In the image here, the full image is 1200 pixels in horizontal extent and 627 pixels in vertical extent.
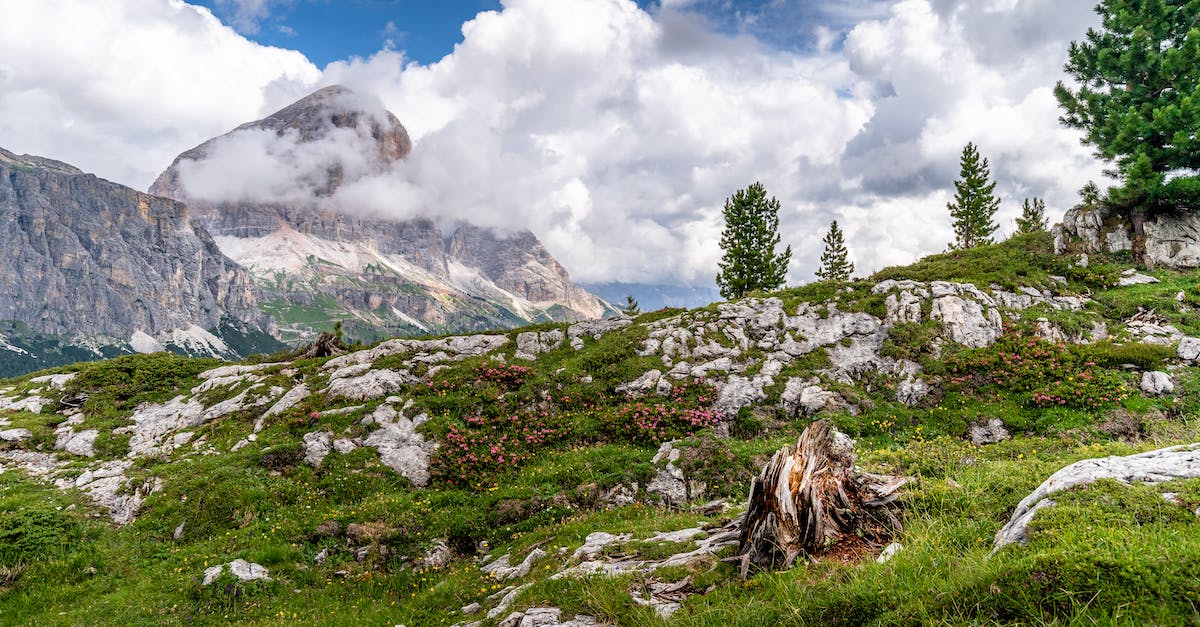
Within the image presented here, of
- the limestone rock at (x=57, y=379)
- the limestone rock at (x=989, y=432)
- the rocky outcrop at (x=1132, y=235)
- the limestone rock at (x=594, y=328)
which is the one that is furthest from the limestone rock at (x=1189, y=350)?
the limestone rock at (x=57, y=379)

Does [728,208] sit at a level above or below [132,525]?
above

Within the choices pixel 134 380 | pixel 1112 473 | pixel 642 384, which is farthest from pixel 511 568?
pixel 134 380

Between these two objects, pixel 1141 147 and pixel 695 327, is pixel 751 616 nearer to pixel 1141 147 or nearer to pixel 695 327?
pixel 695 327

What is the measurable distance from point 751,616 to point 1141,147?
42852 mm

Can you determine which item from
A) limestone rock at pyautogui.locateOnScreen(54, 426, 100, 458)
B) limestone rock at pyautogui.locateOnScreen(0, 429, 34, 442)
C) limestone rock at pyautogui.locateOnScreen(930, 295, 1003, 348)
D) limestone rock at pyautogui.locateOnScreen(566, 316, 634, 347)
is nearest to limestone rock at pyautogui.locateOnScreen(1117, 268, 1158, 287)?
limestone rock at pyautogui.locateOnScreen(930, 295, 1003, 348)

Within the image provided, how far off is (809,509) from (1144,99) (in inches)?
1734

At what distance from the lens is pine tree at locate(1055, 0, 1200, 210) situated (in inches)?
1182

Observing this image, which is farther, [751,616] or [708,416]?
[708,416]

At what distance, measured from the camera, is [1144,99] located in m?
32.8

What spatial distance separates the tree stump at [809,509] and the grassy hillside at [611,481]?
43 cm

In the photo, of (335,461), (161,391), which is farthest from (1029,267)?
(161,391)

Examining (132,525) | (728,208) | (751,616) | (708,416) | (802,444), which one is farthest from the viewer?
(728,208)

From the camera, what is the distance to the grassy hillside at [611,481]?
5.62 metres

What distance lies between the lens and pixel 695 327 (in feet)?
98.3
